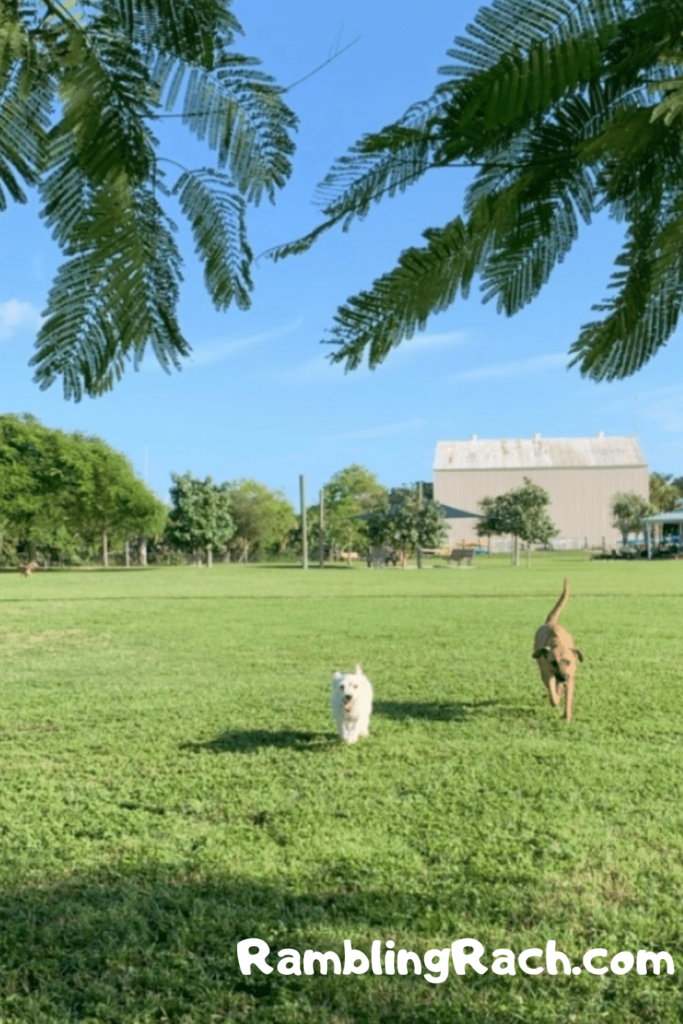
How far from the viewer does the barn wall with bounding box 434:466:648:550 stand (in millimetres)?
47094

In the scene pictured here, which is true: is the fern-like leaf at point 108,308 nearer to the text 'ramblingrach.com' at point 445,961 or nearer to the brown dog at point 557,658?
the text 'ramblingrach.com' at point 445,961

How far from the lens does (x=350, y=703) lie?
503cm

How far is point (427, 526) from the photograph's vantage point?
35.8 meters

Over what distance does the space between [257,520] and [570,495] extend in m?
19.7

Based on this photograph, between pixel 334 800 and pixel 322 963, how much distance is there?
1609mm

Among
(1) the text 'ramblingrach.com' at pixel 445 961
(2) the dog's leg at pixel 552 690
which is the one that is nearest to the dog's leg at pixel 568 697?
(2) the dog's leg at pixel 552 690

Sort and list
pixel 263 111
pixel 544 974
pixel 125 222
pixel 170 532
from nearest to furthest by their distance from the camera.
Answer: pixel 125 222 < pixel 263 111 < pixel 544 974 < pixel 170 532

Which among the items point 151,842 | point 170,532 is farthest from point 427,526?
point 151,842

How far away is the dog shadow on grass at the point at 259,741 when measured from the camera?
5.13 meters

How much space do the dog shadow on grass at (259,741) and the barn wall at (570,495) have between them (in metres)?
38.8

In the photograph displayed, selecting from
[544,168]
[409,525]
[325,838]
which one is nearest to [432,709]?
[325,838]

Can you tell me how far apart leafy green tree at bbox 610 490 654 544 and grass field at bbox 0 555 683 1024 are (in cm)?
3923

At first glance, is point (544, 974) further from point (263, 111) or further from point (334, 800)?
point (263, 111)

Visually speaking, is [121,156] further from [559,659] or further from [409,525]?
[409,525]
